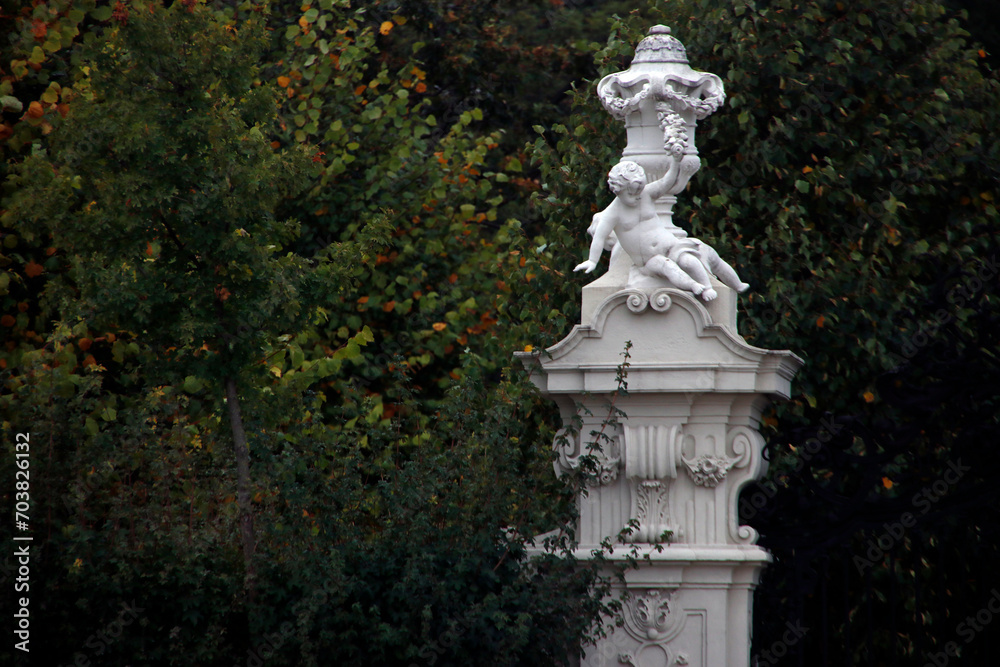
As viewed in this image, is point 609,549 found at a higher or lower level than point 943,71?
lower

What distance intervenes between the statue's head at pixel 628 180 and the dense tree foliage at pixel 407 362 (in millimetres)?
939

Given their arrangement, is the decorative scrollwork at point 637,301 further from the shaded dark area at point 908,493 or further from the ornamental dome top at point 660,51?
the ornamental dome top at point 660,51

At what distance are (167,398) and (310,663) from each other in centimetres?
191

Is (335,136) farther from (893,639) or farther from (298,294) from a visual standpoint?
(893,639)

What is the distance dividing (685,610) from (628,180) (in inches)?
73.2

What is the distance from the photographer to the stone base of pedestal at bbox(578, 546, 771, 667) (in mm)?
4910

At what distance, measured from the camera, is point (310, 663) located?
4.61 metres

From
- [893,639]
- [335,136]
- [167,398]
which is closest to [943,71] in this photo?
[335,136]

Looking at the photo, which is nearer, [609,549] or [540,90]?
[609,549]

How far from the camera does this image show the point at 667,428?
502cm

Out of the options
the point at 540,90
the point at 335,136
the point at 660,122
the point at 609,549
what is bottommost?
the point at 609,549
